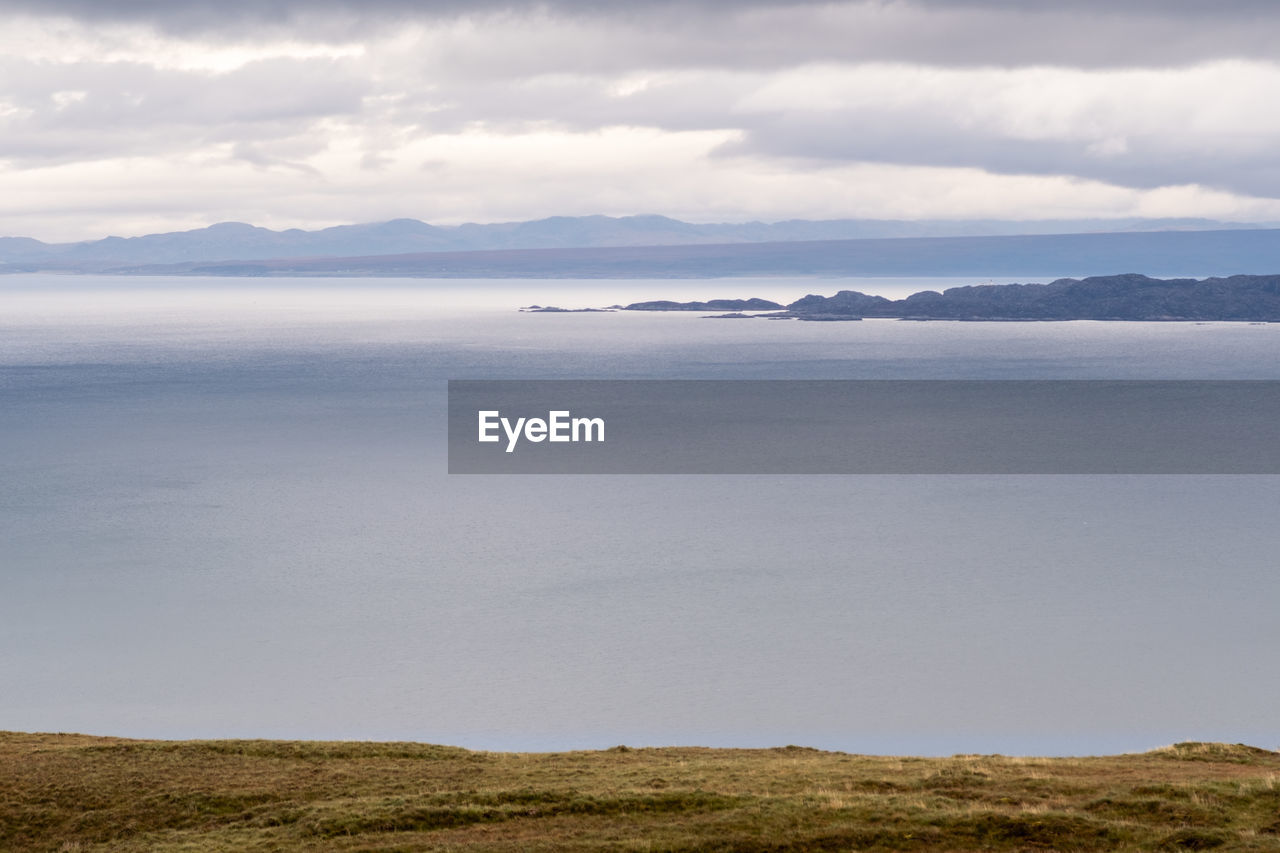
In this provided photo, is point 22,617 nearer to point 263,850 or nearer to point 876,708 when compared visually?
point 876,708

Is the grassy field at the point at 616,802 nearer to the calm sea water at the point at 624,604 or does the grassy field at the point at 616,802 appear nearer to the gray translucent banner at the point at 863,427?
the calm sea water at the point at 624,604

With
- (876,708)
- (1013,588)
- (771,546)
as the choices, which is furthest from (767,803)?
(771,546)

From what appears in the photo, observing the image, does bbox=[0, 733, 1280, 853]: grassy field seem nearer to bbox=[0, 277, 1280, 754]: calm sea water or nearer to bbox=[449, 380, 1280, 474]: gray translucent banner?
bbox=[0, 277, 1280, 754]: calm sea water

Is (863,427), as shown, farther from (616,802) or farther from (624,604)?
(616,802)

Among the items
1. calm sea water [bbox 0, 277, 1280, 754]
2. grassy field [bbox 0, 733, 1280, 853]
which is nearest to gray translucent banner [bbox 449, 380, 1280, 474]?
calm sea water [bbox 0, 277, 1280, 754]

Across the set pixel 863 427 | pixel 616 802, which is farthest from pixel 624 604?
pixel 863 427

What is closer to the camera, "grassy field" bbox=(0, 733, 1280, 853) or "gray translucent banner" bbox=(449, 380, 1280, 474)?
"grassy field" bbox=(0, 733, 1280, 853)

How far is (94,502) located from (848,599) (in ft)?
184

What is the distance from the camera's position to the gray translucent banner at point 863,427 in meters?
113

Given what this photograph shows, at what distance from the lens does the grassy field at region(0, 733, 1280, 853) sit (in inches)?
812

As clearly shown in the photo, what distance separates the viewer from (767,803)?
2266cm

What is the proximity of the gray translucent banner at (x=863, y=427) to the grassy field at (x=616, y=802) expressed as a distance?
80987mm

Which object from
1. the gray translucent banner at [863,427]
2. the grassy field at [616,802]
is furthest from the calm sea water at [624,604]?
the grassy field at [616,802]

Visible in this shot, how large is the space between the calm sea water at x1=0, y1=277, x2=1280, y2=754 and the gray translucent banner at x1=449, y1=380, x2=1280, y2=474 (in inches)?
271
